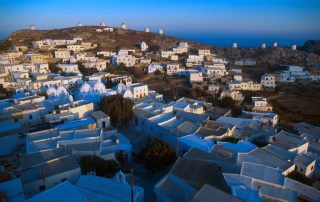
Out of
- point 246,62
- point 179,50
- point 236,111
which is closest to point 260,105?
point 236,111

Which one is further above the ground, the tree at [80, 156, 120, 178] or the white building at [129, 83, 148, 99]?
the white building at [129, 83, 148, 99]

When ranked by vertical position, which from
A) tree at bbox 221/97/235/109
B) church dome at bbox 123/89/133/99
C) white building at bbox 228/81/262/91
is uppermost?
church dome at bbox 123/89/133/99

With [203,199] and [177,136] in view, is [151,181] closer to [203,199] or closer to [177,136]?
[177,136]

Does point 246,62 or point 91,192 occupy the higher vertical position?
point 246,62

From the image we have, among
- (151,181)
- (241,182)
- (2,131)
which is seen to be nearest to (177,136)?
(151,181)

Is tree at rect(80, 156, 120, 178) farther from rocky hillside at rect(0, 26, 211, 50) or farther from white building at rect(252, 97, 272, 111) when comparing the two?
rocky hillside at rect(0, 26, 211, 50)

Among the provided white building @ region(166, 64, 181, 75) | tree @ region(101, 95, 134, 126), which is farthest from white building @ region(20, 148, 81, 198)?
white building @ region(166, 64, 181, 75)

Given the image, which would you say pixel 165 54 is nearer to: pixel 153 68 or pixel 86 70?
pixel 153 68
